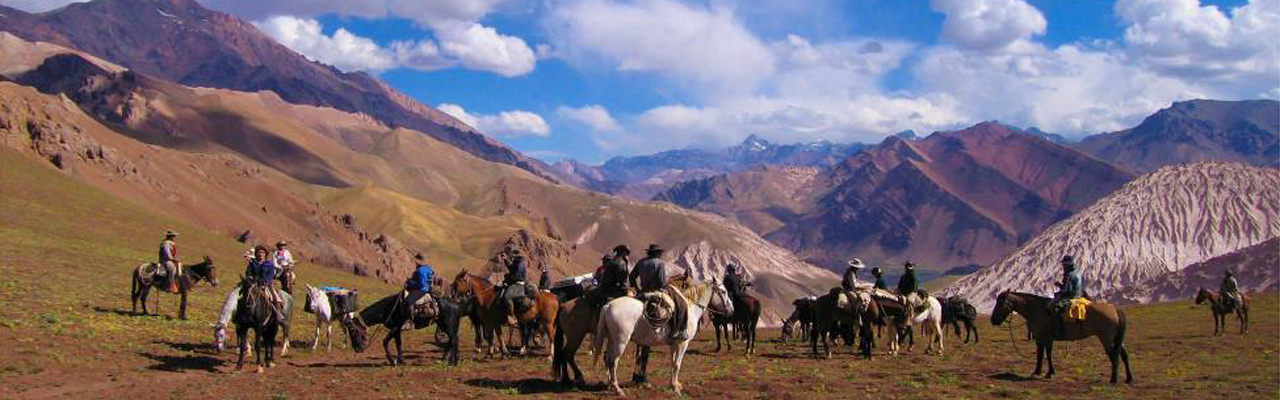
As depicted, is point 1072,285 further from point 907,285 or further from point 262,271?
point 262,271

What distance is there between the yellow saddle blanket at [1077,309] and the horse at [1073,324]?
5.8 inches

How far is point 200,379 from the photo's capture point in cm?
2359

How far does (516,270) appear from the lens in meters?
27.1

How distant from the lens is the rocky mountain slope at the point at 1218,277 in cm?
13388

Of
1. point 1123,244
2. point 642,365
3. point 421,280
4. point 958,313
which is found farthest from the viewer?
point 1123,244

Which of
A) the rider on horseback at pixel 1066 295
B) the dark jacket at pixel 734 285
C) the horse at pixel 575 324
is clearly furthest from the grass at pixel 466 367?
the dark jacket at pixel 734 285

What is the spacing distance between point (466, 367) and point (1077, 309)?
1772 centimetres

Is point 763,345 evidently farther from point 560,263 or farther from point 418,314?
point 560,263

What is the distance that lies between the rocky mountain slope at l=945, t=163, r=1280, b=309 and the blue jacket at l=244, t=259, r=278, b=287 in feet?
510

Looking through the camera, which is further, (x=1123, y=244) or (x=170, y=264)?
(x=1123, y=244)

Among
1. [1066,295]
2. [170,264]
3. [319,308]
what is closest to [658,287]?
[1066,295]

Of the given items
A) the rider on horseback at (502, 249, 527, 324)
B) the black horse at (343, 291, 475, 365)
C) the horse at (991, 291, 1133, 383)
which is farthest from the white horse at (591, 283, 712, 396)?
the horse at (991, 291, 1133, 383)

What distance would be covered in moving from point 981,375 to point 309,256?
8382 cm

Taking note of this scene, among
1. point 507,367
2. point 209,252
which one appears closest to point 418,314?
point 507,367
